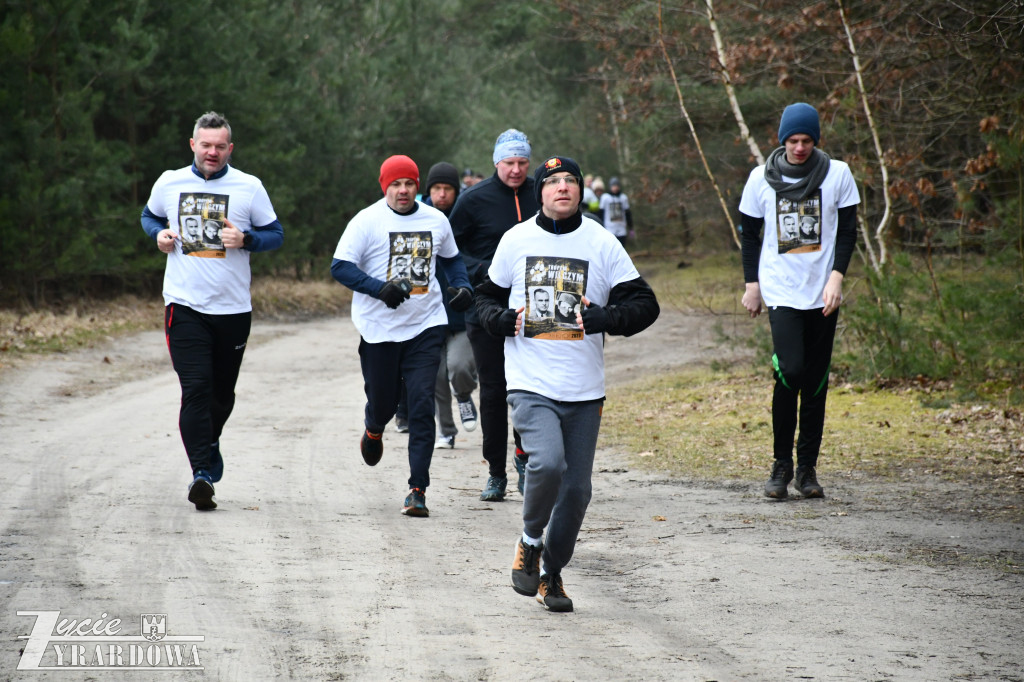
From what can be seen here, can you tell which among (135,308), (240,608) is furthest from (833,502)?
(135,308)

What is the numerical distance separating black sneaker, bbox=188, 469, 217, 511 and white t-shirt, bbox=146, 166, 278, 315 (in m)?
1.03

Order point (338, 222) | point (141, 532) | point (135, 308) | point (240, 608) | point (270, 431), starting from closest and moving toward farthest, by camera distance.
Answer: point (240, 608), point (141, 532), point (270, 431), point (135, 308), point (338, 222)

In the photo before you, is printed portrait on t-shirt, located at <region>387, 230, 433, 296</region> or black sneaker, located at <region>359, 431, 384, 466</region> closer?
printed portrait on t-shirt, located at <region>387, 230, 433, 296</region>

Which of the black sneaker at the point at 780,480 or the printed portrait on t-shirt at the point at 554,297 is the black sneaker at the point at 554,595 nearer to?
the printed portrait on t-shirt at the point at 554,297

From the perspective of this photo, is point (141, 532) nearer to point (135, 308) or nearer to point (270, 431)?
point (270, 431)

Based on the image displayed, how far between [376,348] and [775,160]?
2804 mm

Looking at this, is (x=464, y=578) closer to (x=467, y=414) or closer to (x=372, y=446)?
(x=372, y=446)

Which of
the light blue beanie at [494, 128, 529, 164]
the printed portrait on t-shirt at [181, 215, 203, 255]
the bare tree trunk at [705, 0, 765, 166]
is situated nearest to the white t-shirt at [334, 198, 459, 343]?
the light blue beanie at [494, 128, 529, 164]

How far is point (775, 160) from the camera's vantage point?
772 cm

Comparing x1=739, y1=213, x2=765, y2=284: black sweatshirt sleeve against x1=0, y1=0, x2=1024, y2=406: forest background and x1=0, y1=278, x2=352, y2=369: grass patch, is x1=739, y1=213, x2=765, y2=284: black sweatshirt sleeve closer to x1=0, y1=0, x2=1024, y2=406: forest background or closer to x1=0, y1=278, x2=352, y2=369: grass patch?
x1=0, y1=0, x2=1024, y2=406: forest background

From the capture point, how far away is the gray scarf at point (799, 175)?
24.6 feet

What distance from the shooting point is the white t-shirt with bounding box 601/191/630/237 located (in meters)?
30.4

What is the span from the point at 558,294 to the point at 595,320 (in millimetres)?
226

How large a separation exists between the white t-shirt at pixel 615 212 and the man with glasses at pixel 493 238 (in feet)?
72.8
